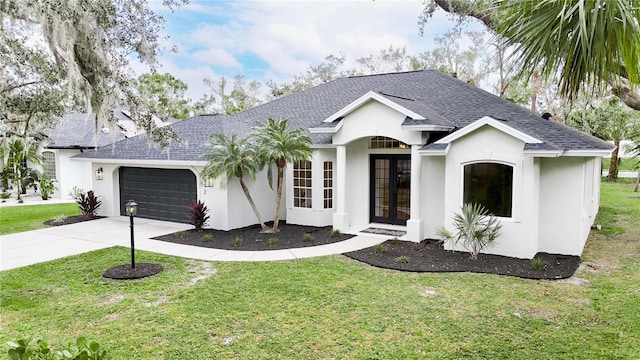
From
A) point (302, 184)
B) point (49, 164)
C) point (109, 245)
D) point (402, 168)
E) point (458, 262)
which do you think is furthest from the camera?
point (49, 164)

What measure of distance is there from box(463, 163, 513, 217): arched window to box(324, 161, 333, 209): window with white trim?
4.56 m

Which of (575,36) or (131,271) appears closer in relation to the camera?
(575,36)

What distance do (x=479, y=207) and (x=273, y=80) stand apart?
1450 inches

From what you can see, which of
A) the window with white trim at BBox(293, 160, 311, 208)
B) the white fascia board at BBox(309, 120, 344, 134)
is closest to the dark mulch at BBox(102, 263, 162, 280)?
the window with white trim at BBox(293, 160, 311, 208)

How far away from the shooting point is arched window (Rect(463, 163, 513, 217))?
9289 millimetres

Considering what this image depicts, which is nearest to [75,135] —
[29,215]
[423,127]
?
[29,215]

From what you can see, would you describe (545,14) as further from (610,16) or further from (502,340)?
(502,340)

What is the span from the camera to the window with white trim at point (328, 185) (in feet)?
42.5

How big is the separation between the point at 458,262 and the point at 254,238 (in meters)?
5.35

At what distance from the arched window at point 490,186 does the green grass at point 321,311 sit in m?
2.09

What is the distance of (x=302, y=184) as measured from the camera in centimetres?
1324

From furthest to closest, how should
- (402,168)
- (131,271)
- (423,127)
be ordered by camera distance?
(402,168)
(423,127)
(131,271)

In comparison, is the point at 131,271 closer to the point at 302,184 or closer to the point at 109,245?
the point at 109,245

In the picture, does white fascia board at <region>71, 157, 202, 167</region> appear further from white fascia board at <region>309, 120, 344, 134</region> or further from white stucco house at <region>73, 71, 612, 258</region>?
white fascia board at <region>309, 120, 344, 134</region>
